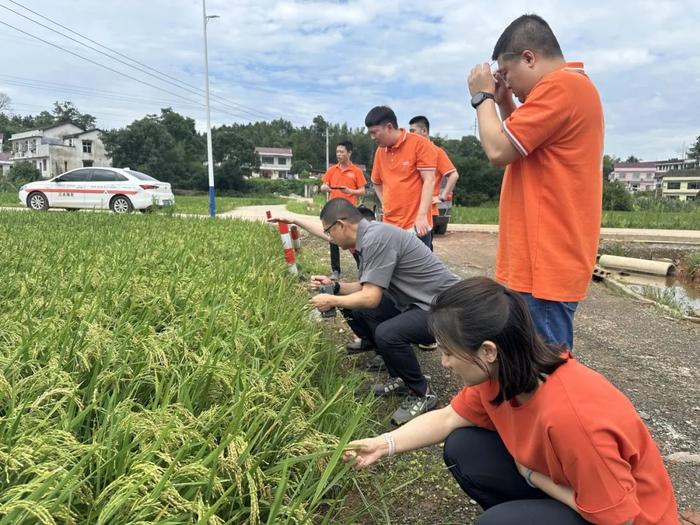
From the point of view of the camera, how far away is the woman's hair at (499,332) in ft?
4.71

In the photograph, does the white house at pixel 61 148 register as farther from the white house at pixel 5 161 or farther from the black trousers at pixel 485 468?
the black trousers at pixel 485 468

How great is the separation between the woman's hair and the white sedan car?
14.8m

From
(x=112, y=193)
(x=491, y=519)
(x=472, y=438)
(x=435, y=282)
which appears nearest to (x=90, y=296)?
(x=435, y=282)

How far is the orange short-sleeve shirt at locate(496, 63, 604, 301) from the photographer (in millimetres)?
1972

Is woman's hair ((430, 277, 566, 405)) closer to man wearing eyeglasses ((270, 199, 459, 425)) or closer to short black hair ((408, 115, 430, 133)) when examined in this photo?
man wearing eyeglasses ((270, 199, 459, 425))

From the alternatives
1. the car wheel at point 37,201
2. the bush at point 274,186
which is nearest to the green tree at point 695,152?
the bush at point 274,186

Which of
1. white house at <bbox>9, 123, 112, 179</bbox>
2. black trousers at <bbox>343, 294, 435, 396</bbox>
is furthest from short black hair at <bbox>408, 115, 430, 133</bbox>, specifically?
white house at <bbox>9, 123, 112, 179</bbox>

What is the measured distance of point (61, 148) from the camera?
55750 mm

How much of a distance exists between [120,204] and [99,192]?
2.13 ft

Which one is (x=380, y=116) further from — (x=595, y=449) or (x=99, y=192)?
(x=99, y=192)

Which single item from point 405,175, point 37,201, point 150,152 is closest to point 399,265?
point 405,175

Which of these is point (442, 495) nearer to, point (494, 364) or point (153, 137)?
point (494, 364)

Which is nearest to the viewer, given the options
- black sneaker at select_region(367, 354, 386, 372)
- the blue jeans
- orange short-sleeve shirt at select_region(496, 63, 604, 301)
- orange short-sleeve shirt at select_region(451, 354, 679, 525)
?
orange short-sleeve shirt at select_region(451, 354, 679, 525)

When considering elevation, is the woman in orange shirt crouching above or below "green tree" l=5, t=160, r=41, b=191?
below
